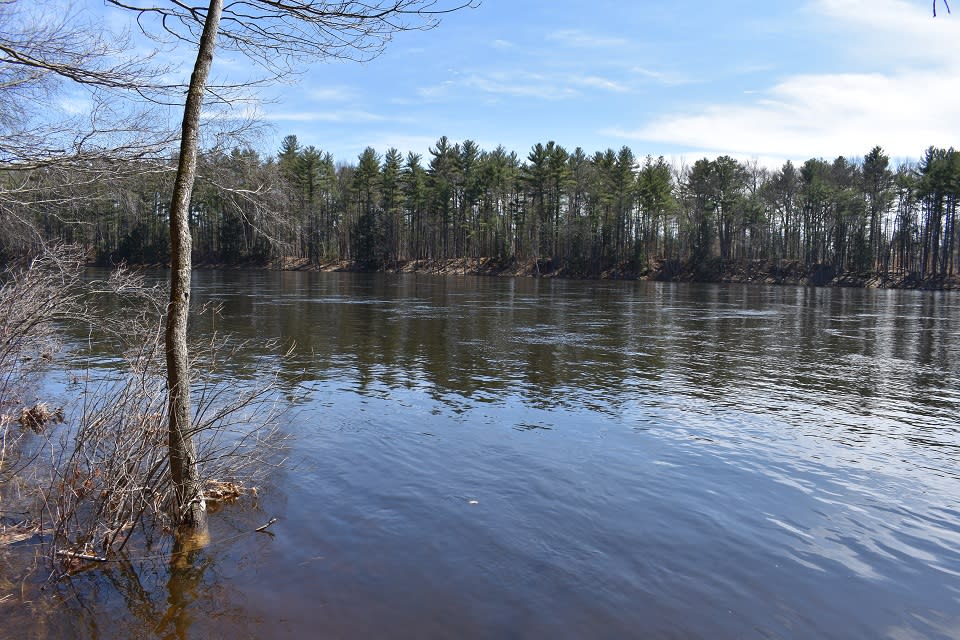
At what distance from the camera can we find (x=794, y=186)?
8375 cm

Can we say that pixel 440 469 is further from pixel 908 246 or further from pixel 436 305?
pixel 908 246

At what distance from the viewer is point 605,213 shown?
86.4 metres

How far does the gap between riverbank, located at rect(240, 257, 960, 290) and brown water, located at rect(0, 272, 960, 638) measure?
6211cm

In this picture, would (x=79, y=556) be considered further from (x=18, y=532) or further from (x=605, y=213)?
(x=605, y=213)

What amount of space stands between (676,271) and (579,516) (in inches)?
3106

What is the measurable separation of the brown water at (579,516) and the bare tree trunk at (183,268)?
1167 mm

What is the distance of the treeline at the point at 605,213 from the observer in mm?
75938

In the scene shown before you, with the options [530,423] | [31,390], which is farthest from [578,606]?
[31,390]

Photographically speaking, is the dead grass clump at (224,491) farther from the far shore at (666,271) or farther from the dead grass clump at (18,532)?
the far shore at (666,271)

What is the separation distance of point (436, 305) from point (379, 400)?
80.7 feet

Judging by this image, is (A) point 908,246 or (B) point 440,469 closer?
(B) point 440,469

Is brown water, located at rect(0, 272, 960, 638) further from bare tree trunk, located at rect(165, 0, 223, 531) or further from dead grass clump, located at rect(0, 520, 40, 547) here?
bare tree trunk, located at rect(165, 0, 223, 531)

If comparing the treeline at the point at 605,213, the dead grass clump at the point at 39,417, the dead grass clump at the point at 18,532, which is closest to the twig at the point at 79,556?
the dead grass clump at the point at 18,532

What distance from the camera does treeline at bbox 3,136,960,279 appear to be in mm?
75938
